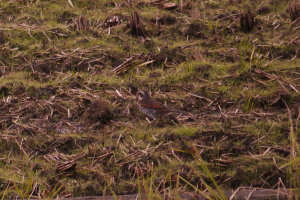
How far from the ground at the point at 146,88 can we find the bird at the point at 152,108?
6.5 inches

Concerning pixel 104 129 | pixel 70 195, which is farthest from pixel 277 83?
pixel 70 195

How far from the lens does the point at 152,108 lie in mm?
6523

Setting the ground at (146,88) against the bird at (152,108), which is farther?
the bird at (152,108)

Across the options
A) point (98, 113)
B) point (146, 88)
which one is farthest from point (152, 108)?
point (146, 88)

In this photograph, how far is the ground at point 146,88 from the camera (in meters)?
5.18

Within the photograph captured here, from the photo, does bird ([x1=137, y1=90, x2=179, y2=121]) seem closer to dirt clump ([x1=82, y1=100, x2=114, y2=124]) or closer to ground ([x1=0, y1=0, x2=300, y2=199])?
ground ([x1=0, y1=0, x2=300, y2=199])

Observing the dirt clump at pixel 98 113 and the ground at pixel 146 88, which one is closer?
the ground at pixel 146 88

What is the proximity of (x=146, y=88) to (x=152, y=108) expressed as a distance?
1.14 m

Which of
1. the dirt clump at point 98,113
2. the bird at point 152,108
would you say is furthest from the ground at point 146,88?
the bird at point 152,108

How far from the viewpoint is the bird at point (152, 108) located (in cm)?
656

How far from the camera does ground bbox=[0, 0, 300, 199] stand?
518 centimetres

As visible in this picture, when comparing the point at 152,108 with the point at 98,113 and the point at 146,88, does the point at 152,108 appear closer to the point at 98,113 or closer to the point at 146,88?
the point at 98,113

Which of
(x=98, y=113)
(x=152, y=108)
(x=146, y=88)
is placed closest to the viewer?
(x=152, y=108)

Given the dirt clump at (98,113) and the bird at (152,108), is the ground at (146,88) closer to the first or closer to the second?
the dirt clump at (98,113)
